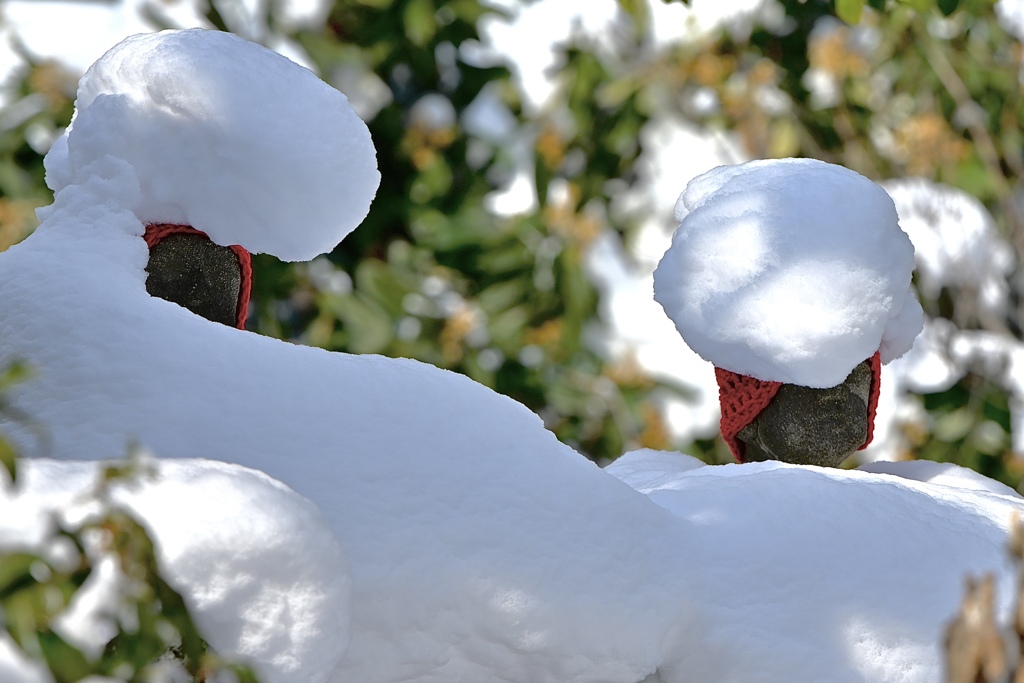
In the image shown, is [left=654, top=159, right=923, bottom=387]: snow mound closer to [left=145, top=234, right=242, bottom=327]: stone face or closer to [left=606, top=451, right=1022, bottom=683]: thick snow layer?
[left=606, top=451, right=1022, bottom=683]: thick snow layer

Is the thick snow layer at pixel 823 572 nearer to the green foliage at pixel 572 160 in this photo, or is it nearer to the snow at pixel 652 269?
the green foliage at pixel 572 160

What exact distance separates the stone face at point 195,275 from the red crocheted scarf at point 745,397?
0.54m

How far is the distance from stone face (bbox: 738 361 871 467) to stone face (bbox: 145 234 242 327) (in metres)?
0.59

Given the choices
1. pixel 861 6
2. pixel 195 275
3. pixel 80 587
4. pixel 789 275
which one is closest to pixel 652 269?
pixel 861 6

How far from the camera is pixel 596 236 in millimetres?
3596

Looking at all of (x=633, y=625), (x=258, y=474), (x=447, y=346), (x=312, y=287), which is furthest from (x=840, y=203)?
(x=312, y=287)

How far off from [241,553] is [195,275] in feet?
1.58

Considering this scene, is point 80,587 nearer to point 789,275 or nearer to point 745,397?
point 789,275

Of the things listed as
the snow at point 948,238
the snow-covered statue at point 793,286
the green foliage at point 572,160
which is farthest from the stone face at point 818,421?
the green foliage at point 572,160

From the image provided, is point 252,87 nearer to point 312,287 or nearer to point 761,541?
point 761,541

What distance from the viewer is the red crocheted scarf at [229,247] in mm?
1296

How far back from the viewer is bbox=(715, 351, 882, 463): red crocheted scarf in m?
1.52

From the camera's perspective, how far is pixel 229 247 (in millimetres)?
1385

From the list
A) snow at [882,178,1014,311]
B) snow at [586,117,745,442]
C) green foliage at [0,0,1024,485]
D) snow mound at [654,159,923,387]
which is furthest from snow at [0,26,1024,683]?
snow at [586,117,745,442]
